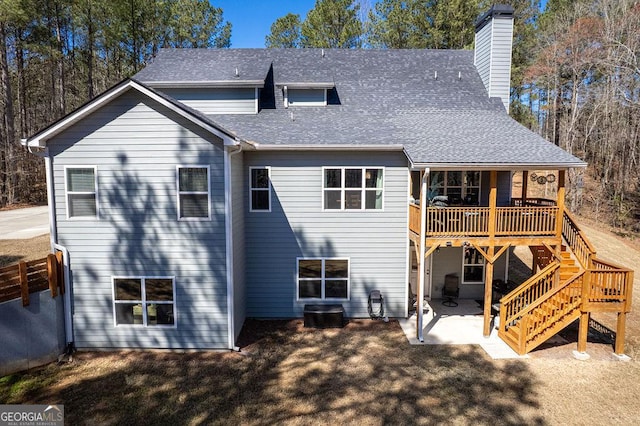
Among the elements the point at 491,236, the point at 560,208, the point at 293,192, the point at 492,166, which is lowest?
the point at 491,236

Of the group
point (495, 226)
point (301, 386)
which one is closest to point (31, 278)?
point (301, 386)

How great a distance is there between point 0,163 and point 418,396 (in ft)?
111

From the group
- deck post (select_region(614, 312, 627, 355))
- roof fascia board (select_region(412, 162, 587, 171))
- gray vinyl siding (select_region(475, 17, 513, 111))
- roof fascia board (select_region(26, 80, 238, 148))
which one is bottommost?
deck post (select_region(614, 312, 627, 355))

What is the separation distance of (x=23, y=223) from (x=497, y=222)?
83.5ft

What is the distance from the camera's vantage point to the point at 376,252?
11625 millimetres

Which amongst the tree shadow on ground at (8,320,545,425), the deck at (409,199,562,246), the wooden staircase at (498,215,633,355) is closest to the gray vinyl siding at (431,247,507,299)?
the deck at (409,199,562,246)

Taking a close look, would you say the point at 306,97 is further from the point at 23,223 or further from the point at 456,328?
the point at 23,223

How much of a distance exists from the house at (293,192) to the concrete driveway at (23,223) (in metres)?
11.9

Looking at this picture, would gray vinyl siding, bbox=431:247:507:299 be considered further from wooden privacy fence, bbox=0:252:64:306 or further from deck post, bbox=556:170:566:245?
wooden privacy fence, bbox=0:252:64:306

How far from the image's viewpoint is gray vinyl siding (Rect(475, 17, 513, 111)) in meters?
13.8

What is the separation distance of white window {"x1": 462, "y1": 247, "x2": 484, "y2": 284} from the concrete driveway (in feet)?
67.0

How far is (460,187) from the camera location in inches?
509

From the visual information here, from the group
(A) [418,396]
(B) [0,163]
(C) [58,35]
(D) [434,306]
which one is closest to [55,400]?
(A) [418,396]

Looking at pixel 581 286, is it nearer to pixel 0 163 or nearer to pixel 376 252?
pixel 376 252
